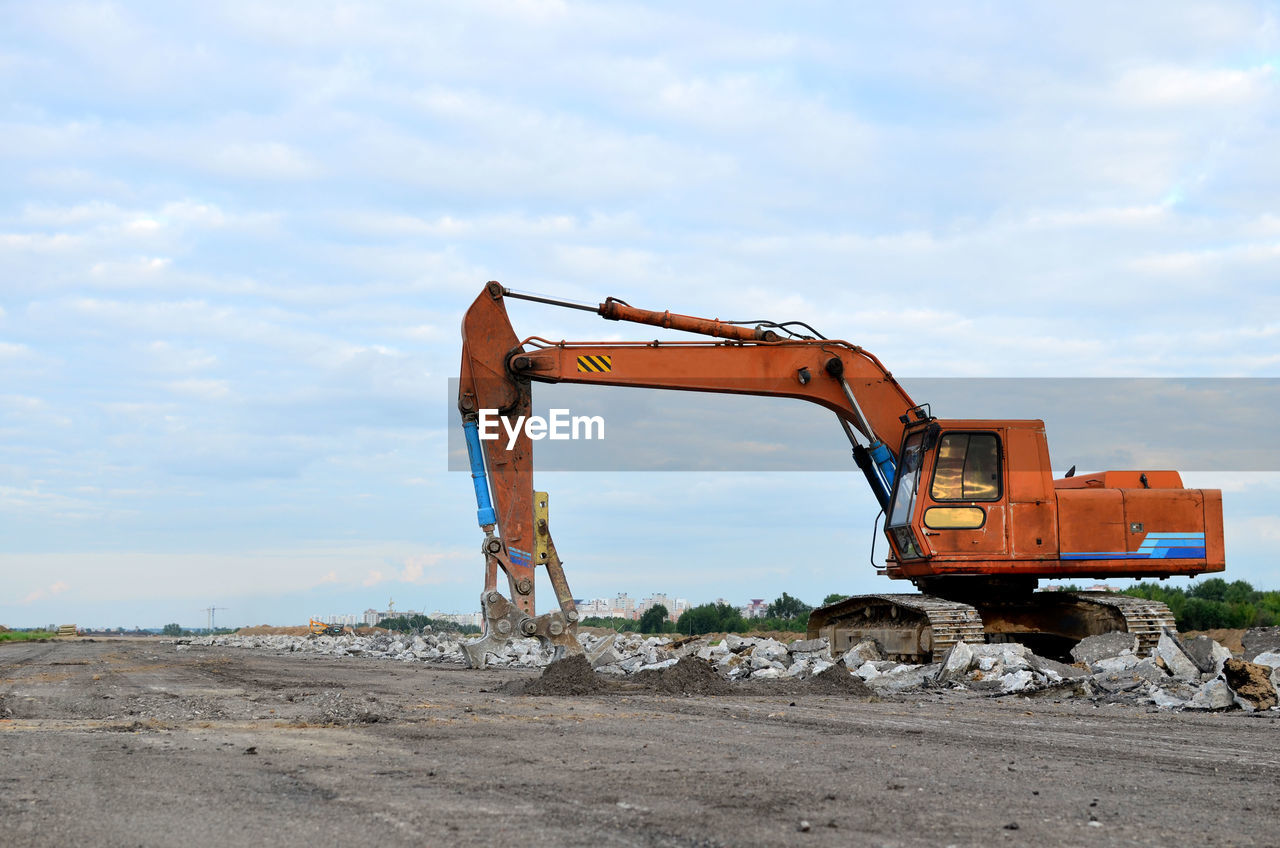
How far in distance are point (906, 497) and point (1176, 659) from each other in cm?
363

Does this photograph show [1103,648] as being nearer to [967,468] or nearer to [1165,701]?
[967,468]

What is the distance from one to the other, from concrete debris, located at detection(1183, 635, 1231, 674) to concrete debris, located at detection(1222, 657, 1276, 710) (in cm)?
255

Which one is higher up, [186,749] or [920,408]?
[920,408]

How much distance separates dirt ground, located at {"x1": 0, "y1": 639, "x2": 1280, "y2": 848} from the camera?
14.2 feet

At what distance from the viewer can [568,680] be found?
1162cm

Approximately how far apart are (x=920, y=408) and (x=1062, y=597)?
3416 mm

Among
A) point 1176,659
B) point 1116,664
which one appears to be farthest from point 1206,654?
point 1116,664

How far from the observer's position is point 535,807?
4.73 meters

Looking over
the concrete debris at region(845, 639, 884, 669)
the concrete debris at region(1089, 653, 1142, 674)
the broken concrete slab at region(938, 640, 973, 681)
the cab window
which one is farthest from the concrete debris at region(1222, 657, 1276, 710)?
the concrete debris at region(845, 639, 884, 669)

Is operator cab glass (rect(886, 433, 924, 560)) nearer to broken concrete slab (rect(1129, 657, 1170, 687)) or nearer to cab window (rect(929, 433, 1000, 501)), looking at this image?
cab window (rect(929, 433, 1000, 501))

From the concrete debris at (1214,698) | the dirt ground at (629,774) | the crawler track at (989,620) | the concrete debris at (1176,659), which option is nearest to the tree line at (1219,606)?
the crawler track at (989,620)

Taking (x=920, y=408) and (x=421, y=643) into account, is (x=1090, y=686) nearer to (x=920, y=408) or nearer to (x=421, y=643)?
(x=920, y=408)

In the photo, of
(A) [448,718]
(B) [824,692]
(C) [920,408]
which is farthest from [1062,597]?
(A) [448,718]

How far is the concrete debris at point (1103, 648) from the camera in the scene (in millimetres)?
13758
